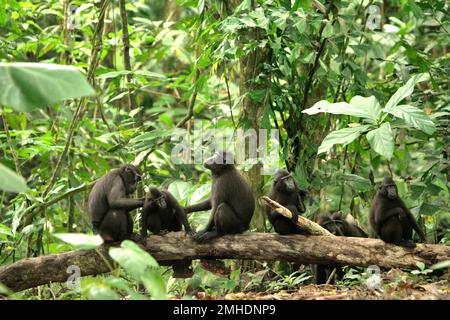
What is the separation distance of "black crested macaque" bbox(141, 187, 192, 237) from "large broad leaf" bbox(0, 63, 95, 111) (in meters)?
3.75

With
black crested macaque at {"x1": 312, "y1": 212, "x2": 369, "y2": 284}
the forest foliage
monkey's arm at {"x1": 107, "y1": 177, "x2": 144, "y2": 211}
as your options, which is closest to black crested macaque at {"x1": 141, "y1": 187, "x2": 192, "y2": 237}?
A: monkey's arm at {"x1": 107, "y1": 177, "x2": 144, "y2": 211}

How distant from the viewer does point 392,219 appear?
8461 millimetres

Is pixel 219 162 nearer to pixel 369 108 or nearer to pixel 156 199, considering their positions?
pixel 156 199

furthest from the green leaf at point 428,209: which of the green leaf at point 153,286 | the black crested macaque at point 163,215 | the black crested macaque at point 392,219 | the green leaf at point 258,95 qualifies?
the green leaf at point 153,286

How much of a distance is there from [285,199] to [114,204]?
7.50ft

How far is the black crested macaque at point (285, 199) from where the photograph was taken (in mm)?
8641

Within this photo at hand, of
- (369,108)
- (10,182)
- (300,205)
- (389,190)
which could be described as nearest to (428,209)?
(389,190)

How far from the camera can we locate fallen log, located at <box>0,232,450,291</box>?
26.1 feet

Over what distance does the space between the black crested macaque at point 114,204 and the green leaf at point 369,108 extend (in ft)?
9.98

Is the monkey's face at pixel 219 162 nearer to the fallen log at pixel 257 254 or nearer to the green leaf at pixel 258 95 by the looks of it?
the green leaf at pixel 258 95

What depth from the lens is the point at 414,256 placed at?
26.2ft

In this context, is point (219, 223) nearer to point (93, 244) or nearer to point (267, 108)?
point (267, 108)

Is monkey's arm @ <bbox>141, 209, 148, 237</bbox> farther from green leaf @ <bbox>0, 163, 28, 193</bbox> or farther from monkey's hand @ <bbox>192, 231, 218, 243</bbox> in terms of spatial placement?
green leaf @ <bbox>0, 163, 28, 193</bbox>

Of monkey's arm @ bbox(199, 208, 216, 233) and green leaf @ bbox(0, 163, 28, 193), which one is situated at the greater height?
green leaf @ bbox(0, 163, 28, 193)
